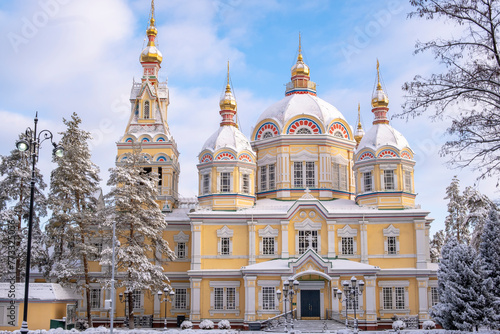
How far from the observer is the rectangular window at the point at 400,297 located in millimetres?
38800

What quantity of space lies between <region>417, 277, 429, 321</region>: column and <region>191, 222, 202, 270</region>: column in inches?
569

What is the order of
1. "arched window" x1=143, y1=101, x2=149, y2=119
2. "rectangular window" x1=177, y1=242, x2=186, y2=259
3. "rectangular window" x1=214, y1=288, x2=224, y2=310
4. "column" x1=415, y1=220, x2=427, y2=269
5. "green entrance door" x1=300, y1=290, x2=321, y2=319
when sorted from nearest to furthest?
"green entrance door" x1=300, y1=290, x2=321, y2=319
"column" x1=415, y1=220, x2=427, y2=269
"rectangular window" x1=214, y1=288, x2=224, y2=310
"rectangular window" x1=177, y1=242, x2=186, y2=259
"arched window" x1=143, y1=101, x2=149, y2=119

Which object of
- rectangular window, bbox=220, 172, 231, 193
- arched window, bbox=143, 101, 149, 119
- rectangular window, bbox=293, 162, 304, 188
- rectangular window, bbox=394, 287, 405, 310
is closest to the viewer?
rectangular window, bbox=394, 287, 405, 310

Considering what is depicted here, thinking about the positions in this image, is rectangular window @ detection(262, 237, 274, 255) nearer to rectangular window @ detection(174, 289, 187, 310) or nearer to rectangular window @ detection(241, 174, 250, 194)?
rectangular window @ detection(241, 174, 250, 194)

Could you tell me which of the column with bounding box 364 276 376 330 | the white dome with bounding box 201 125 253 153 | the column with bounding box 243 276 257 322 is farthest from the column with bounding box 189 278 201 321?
the column with bounding box 364 276 376 330

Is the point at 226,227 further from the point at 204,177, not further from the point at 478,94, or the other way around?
the point at 478,94

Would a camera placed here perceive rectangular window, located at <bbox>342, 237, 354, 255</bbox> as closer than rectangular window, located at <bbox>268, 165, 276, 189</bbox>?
Yes

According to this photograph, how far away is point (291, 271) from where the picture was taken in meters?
37.5

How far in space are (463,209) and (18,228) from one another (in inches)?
1302

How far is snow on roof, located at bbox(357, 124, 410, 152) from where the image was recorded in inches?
1640

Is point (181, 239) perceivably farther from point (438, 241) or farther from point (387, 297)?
point (438, 241)

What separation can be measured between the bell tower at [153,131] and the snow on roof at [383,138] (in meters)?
14.0

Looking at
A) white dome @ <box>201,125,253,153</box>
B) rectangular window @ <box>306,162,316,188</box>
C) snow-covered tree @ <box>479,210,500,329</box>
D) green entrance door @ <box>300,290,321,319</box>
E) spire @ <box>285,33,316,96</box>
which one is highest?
spire @ <box>285,33,316,96</box>

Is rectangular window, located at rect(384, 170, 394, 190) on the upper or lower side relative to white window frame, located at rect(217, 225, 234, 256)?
upper
